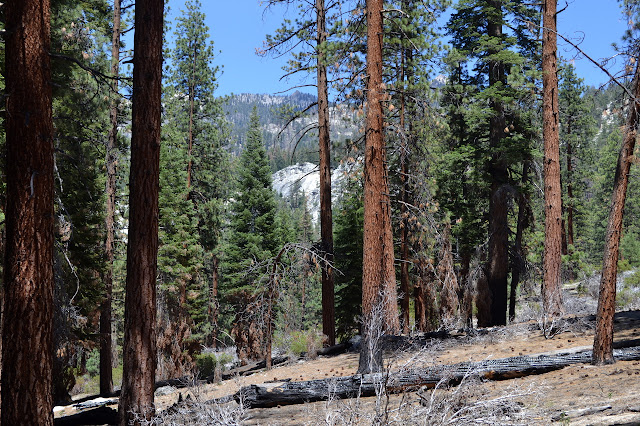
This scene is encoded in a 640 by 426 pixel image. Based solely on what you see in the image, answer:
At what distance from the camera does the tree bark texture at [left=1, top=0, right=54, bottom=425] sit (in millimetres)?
5258

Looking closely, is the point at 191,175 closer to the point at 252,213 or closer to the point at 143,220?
the point at 252,213

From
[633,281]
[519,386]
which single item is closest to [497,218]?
[633,281]

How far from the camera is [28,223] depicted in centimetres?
546

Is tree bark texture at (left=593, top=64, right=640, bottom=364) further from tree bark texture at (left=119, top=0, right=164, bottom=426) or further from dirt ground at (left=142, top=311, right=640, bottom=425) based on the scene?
tree bark texture at (left=119, top=0, right=164, bottom=426)

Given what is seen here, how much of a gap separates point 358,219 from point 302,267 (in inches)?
480

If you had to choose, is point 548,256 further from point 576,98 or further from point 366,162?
point 576,98

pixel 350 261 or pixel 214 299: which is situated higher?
pixel 350 261

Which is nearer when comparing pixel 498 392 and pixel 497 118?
pixel 498 392

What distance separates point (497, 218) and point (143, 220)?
43.0 feet

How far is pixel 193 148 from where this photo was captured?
2820 cm

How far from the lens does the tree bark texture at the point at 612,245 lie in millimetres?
7438

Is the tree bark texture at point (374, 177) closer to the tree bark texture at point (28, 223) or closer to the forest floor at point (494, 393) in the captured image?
the forest floor at point (494, 393)

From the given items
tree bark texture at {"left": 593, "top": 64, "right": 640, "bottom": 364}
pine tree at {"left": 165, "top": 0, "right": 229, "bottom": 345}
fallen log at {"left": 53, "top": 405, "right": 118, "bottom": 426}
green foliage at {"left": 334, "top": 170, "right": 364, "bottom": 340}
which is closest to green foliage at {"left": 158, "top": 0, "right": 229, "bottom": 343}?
pine tree at {"left": 165, "top": 0, "right": 229, "bottom": 345}

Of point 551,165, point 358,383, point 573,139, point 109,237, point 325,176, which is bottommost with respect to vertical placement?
point 358,383
